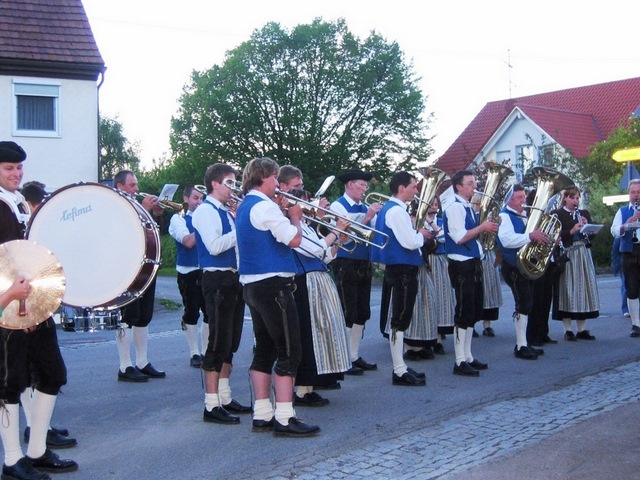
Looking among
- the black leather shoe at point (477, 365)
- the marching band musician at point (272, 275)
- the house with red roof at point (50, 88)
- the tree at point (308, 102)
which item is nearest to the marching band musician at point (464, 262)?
the black leather shoe at point (477, 365)

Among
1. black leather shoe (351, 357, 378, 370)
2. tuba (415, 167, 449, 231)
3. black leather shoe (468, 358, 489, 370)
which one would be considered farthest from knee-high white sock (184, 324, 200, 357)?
black leather shoe (468, 358, 489, 370)

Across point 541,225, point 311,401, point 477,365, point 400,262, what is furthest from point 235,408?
point 541,225

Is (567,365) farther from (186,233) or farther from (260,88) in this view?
(260,88)

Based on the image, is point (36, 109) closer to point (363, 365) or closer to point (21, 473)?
point (363, 365)

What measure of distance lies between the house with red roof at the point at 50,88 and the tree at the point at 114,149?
38.2m

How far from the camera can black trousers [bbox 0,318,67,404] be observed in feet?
17.5

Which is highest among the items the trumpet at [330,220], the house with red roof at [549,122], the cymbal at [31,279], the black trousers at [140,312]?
the house with red roof at [549,122]

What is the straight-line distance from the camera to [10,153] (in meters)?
5.63

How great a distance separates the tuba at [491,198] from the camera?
9461 millimetres

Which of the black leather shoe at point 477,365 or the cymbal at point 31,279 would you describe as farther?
the black leather shoe at point 477,365

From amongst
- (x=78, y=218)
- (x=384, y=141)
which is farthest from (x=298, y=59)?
(x=78, y=218)

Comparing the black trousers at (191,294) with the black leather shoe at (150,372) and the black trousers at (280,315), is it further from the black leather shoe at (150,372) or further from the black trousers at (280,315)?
the black trousers at (280,315)

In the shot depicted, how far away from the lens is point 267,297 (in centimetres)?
640

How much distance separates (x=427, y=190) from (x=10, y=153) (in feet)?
15.7
